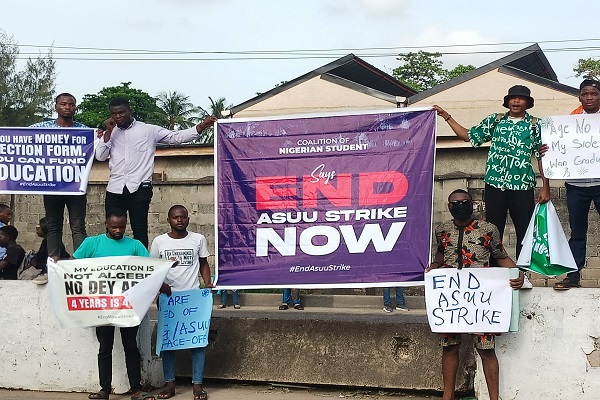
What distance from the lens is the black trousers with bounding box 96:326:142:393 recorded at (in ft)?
23.0

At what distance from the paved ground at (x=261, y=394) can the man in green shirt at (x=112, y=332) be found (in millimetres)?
263

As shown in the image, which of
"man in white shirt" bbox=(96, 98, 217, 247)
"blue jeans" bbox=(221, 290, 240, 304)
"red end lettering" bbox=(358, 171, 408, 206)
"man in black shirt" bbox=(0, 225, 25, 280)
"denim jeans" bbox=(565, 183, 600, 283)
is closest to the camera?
"denim jeans" bbox=(565, 183, 600, 283)

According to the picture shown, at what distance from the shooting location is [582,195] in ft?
23.0

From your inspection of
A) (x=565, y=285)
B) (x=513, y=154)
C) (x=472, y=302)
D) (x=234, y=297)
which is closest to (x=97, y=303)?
(x=472, y=302)

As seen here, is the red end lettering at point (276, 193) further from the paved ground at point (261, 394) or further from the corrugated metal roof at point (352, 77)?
the corrugated metal roof at point (352, 77)

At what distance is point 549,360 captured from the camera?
21.2ft

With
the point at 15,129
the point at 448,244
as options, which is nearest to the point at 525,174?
the point at 448,244

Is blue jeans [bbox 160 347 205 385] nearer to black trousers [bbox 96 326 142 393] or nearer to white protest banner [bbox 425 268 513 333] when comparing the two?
black trousers [bbox 96 326 142 393]

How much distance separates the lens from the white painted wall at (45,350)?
7441 mm

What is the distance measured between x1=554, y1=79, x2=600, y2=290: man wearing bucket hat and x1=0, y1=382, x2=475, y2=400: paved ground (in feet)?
5.08

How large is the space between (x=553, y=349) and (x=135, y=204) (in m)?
3.90

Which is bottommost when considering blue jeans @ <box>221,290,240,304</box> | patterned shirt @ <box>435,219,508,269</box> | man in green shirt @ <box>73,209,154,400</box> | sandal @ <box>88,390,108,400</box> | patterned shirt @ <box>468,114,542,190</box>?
blue jeans @ <box>221,290,240,304</box>

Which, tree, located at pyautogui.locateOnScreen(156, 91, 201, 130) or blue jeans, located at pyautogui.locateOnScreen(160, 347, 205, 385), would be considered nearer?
blue jeans, located at pyautogui.locateOnScreen(160, 347, 205, 385)

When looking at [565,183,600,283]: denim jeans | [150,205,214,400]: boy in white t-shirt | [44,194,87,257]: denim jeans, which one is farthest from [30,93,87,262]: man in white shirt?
[565,183,600,283]: denim jeans
